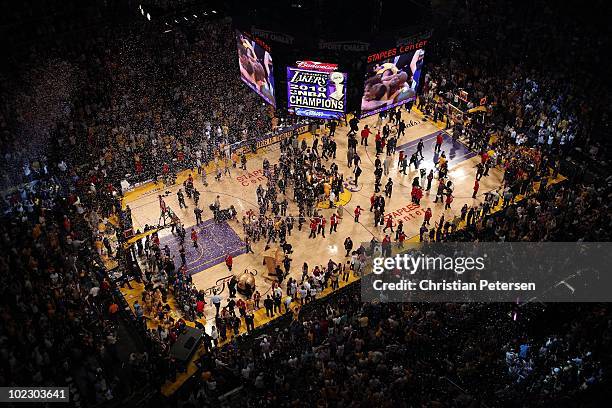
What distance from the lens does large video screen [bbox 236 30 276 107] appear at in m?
33.0

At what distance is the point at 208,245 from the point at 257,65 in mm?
9649

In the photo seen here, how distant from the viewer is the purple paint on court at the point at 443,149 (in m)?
37.0

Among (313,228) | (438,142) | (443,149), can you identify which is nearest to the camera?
(313,228)

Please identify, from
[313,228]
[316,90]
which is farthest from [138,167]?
[316,90]

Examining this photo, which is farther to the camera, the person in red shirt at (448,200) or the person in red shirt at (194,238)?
the person in red shirt at (448,200)

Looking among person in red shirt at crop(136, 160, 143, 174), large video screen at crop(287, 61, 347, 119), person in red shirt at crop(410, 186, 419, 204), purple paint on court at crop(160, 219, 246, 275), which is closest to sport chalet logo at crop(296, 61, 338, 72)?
large video screen at crop(287, 61, 347, 119)

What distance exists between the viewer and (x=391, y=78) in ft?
109

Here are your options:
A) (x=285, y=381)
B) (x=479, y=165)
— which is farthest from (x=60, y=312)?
(x=479, y=165)

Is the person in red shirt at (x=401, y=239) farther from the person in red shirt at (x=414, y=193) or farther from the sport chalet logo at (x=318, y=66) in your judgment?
the sport chalet logo at (x=318, y=66)

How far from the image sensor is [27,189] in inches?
1265

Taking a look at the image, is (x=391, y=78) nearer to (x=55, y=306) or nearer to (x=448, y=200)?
(x=448, y=200)

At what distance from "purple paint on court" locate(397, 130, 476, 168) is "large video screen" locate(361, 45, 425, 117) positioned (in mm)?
4039

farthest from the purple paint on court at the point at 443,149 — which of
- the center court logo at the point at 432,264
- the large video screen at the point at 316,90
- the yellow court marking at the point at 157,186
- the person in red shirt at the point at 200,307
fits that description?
the person in red shirt at the point at 200,307

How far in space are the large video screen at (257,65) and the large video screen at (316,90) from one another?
1.18m
